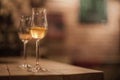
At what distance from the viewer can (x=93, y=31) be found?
20.7ft

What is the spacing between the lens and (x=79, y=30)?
623cm

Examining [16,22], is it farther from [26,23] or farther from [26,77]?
[26,77]

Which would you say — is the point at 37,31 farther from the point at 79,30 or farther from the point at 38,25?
the point at 79,30

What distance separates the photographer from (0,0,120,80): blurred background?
597 cm

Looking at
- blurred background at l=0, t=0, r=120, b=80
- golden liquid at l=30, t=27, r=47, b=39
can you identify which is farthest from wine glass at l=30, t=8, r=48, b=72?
blurred background at l=0, t=0, r=120, b=80

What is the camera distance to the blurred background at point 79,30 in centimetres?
597

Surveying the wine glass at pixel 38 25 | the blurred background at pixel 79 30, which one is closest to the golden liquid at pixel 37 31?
the wine glass at pixel 38 25

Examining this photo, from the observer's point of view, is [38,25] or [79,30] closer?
[38,25]

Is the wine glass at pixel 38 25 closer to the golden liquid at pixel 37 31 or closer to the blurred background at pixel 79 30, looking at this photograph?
the golden liquid at pixel 37 31

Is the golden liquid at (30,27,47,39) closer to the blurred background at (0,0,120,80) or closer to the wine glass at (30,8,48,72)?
the wine glass at (30,8,48,72)

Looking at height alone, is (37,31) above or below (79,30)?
above

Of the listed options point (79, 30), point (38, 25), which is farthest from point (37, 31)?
point (79, 30)

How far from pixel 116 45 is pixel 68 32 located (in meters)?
1.05

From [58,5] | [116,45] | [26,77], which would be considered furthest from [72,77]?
A: [116,45]
